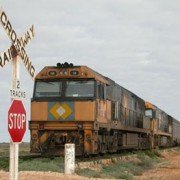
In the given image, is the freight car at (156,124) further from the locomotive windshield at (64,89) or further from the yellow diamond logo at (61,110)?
the yellow diamond logo at (61,110)

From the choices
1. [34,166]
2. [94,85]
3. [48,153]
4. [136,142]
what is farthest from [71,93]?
[136,142]

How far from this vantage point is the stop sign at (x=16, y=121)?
19.2 feet

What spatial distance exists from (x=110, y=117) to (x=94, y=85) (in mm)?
3368

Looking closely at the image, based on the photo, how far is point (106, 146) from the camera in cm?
2228

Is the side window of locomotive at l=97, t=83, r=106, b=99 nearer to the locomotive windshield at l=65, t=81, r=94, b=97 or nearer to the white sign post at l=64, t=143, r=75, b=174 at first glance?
the locomotive windshield at l=65, t=81, r=94, b=97

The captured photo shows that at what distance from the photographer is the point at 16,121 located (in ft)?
19.4

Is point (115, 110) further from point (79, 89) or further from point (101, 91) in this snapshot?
point (79, 89)

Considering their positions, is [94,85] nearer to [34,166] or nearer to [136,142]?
[34,166]

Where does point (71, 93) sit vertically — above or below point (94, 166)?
above

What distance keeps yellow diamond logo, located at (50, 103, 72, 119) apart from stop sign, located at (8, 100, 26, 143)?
13.8 metres

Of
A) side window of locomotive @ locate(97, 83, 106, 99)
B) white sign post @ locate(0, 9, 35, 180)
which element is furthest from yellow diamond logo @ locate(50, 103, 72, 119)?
white sign post @ locate(0, 9, 35, 180)

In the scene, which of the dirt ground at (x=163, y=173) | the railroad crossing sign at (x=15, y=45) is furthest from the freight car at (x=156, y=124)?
the railroad crossing sign at (x=15, y=45)

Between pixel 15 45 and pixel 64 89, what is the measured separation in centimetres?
1432

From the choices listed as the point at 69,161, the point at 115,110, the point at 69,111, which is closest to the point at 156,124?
the point at 115,110
